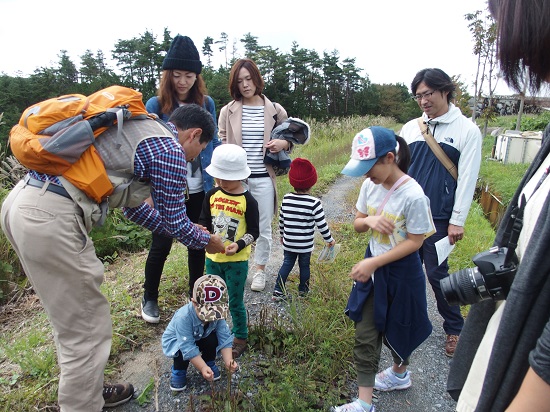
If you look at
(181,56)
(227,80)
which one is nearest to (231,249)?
(181,56)

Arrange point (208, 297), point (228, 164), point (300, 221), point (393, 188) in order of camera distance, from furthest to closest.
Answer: point (300, 221), point (228, 164), point (208, 297), point (393, 188)

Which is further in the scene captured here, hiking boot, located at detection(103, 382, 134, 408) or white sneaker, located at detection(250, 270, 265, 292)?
white sneaker, located at detection(250, 270, 265, 292)

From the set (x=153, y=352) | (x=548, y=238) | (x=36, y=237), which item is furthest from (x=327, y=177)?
(x=548, y=238)

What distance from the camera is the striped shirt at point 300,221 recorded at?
10.8 feet

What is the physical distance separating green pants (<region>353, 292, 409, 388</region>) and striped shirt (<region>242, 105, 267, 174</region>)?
178 centimetres

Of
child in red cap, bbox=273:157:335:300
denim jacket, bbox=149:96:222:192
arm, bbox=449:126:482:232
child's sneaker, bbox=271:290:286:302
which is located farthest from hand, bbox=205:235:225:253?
arm, bbox=449:126:482:232

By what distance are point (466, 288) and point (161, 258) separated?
227cm

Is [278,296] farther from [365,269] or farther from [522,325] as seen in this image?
[522,325]

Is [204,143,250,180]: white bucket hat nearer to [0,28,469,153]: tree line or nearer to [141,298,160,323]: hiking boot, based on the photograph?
[141,298,160,323]: hiking boot

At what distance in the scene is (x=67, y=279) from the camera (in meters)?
1.77

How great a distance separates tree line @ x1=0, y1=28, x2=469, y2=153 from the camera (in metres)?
21.1

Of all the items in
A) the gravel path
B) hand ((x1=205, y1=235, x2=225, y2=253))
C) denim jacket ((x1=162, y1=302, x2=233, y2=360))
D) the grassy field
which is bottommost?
the gravel path

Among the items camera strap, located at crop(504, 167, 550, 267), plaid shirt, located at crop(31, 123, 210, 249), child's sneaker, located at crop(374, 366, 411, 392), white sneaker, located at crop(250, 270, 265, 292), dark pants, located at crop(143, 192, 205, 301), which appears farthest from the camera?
white sneaker, located at crop(250, 270, 265, 292)

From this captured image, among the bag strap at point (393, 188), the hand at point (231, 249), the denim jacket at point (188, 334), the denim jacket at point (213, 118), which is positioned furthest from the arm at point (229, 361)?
the denim jacket at point (213, 118)
